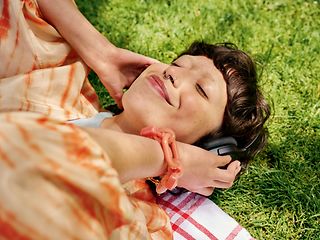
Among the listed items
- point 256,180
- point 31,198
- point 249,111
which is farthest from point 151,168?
point 256,180

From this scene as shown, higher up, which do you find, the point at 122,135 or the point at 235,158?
the point at 122,135

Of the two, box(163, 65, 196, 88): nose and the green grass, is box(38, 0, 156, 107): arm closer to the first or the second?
box(163, 65, 196, 88): nose

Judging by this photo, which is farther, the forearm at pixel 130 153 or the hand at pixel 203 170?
the hand at pixel 203 170

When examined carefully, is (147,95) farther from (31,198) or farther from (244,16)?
(244,16)

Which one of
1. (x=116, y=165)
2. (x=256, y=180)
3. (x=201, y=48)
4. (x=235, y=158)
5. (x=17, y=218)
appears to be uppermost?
(x=17, y=218)

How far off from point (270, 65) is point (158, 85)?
4.36 ft

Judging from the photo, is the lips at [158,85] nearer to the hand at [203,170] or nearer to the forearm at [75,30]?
the hand at [203,170]

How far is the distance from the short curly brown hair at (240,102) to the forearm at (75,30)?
0.50 m

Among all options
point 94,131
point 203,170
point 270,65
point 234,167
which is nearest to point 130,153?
point 94,131

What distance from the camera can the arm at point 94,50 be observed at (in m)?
2.96

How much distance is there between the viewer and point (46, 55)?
9.48 ft

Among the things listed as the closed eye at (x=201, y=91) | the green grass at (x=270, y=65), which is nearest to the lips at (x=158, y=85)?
the closed eye at (x=201, y=91)

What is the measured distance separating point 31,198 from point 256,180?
1877 mm

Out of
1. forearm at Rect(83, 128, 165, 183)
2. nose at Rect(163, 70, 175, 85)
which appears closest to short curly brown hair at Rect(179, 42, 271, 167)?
nose at Rect(163, 70, 175, 85)
